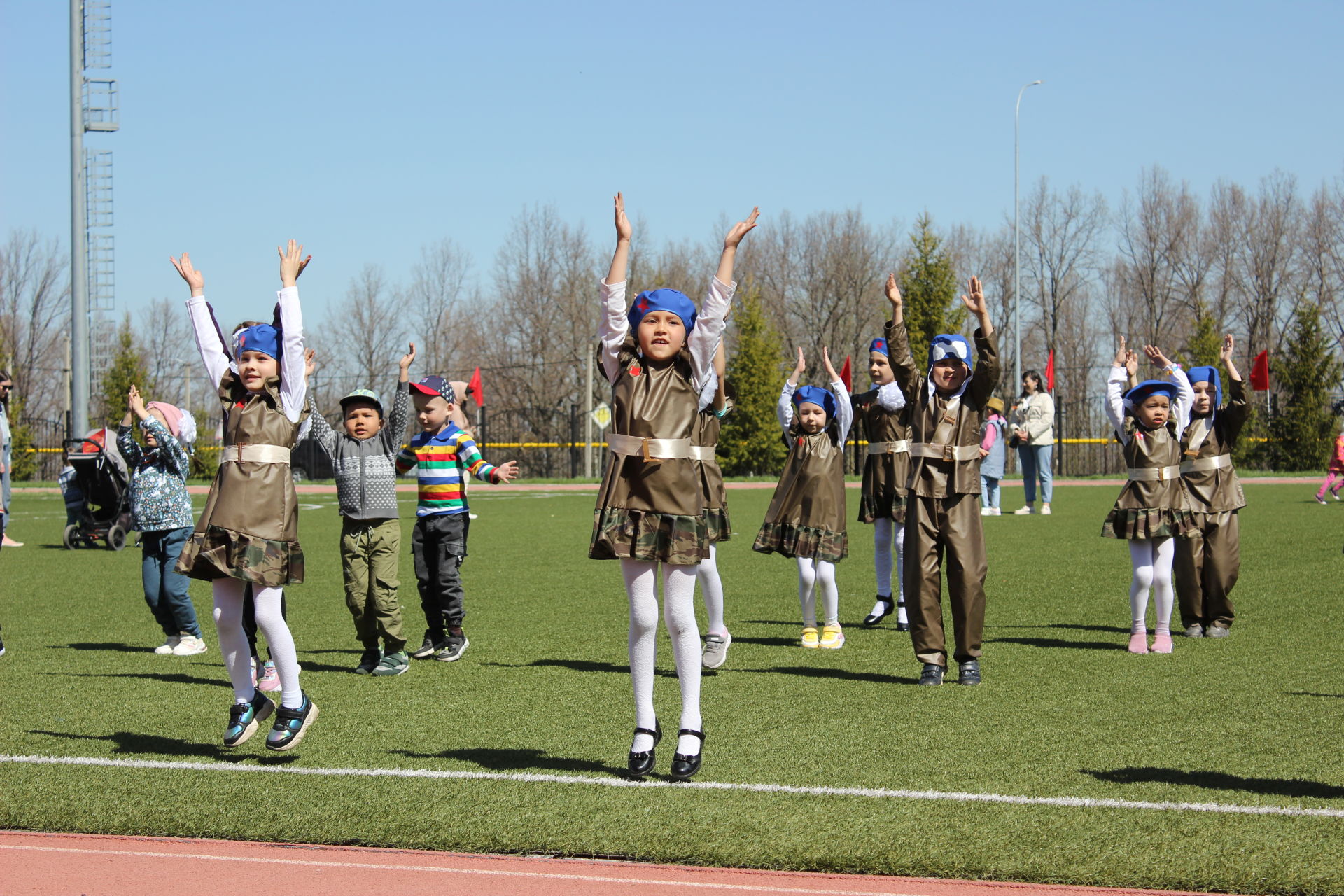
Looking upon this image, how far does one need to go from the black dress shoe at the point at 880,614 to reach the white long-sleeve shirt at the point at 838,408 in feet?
4.80

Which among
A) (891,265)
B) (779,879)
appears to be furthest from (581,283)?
(779,879)

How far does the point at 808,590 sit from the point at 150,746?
439cm

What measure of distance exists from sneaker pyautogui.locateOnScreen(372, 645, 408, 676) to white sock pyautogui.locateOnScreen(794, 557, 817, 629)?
8.57ft

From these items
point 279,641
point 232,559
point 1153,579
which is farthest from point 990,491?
point 232,559

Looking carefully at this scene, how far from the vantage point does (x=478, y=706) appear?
6.66 m

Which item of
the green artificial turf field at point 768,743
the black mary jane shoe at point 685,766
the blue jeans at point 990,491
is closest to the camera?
the green artificial turf field at point 768,743

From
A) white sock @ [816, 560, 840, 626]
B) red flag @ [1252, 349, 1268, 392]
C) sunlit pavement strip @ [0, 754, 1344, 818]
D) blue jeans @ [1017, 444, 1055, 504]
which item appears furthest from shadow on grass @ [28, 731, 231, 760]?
blue jeans @ [1017, 444, 1055, 504]

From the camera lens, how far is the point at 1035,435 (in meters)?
20.9

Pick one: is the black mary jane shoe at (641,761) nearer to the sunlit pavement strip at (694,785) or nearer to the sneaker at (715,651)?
the sunlit pavement strip at (694,785)

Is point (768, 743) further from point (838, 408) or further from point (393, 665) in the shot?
point (838, 408)

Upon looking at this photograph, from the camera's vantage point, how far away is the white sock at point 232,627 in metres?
5.52

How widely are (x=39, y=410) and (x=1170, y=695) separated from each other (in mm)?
62542

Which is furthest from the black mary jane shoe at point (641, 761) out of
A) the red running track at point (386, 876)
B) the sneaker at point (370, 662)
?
the sneaker at point (370, 662)

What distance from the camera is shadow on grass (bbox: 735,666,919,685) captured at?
287 inches
